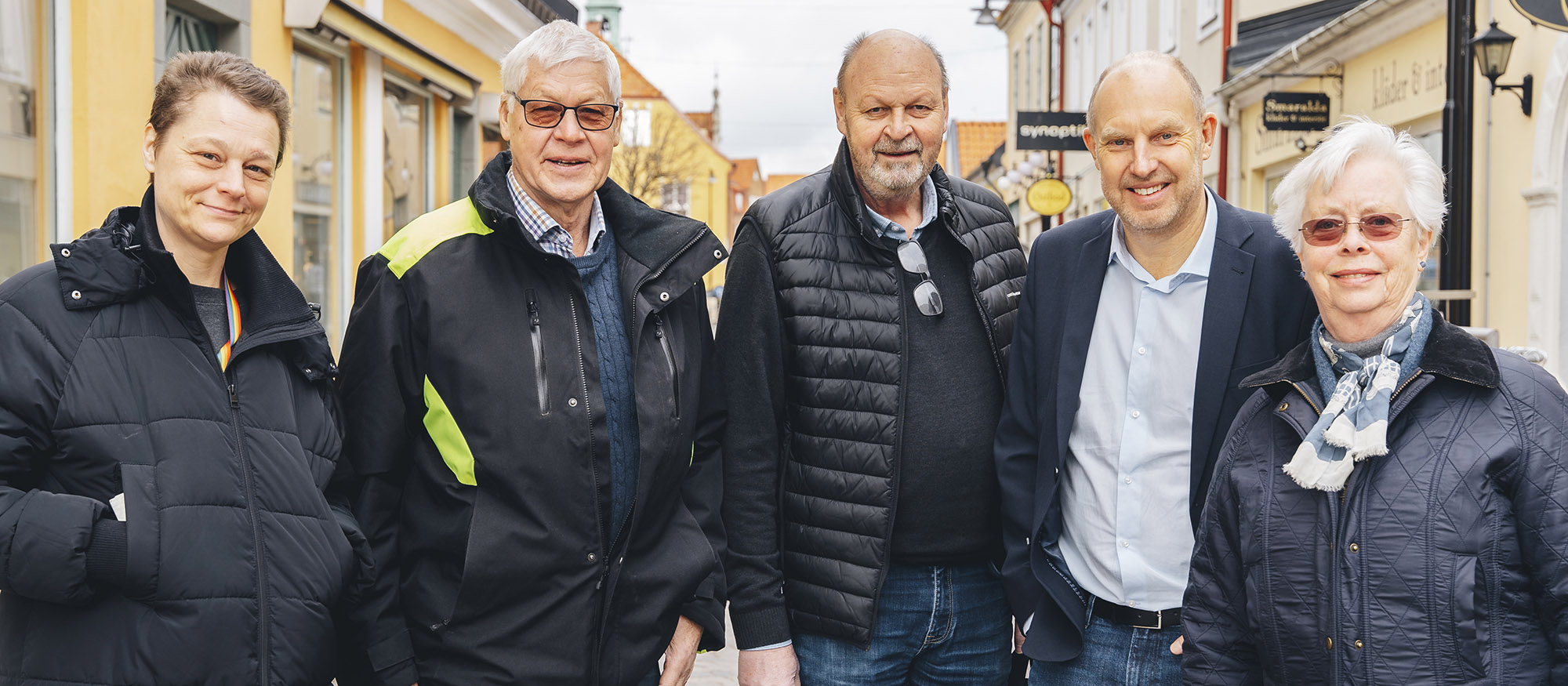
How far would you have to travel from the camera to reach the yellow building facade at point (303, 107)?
5523 millimetres

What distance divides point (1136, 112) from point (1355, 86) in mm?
11016

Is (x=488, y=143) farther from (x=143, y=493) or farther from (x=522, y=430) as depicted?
(x=143, y=493)

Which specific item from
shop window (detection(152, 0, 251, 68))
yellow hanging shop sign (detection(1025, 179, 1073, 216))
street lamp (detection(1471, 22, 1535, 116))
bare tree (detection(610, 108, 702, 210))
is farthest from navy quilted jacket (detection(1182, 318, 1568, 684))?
bare tree (detection(610, 108, 702, 210))

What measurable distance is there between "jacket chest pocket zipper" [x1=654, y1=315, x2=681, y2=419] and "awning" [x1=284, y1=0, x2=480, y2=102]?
585 cm

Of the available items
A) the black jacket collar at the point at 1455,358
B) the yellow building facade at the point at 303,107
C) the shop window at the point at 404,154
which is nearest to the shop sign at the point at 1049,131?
the yellow building facade at the point at 303,107

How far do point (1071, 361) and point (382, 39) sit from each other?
7287 millimetres

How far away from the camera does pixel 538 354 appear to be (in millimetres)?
2615

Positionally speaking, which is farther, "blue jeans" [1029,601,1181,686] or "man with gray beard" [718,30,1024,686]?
"man with gray beard" [718,30,1024,686]

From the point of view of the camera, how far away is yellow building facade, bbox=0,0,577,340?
5.52m

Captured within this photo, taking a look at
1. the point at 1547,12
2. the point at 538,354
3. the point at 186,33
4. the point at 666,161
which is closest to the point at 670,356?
the point at 538,354

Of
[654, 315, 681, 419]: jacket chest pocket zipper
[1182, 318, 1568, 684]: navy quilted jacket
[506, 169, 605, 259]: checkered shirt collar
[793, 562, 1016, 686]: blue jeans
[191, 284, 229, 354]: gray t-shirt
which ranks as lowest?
[793, 562, 1016, 686]: blue jeans

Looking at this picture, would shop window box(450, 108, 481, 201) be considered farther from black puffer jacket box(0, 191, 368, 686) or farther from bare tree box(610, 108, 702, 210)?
bare tree box(610, 108, 702, 210)

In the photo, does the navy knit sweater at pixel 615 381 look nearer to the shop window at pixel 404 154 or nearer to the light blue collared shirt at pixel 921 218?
the light blue collared shirt at pixel 921 218

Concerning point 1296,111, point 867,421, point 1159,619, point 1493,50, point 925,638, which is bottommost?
point 925,638
